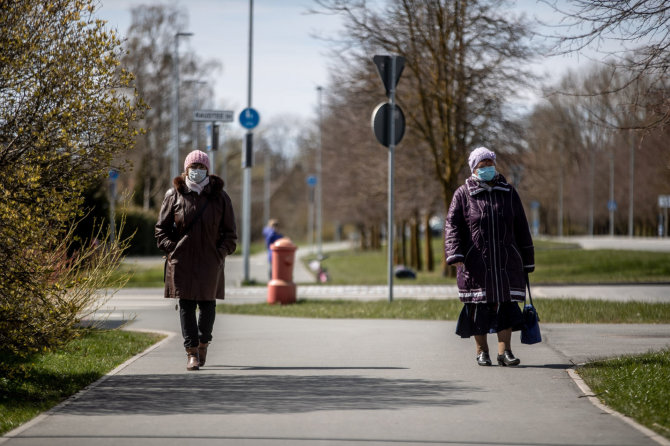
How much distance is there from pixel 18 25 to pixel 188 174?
232 cm

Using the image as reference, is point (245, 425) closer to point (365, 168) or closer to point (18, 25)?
point (18, 25)

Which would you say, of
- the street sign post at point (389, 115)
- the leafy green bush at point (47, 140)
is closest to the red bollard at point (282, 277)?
the street sign post at point (389, 115)

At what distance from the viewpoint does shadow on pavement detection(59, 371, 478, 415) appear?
6754 mm

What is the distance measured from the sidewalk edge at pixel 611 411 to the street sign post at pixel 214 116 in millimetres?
11157

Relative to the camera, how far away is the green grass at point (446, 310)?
518 inches

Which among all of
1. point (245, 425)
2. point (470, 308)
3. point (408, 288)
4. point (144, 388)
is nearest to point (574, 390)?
point (470, 308)

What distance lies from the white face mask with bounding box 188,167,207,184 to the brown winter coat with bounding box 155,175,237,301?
89 mm

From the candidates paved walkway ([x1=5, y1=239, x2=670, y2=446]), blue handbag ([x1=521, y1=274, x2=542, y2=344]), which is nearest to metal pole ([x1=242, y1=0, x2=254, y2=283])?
paved walkway ([x1=5, y1=239, x2=670, y2=446])

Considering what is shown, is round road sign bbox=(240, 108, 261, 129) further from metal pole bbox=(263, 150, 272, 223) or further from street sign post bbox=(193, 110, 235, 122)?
metal pole bbox=(263, 150, 272, 223)

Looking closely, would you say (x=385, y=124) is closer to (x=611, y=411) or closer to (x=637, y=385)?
(x=637, y=385)

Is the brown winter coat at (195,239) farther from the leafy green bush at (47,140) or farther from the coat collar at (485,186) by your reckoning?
the coat collar at (485,186)

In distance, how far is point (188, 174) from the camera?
8.77 meters

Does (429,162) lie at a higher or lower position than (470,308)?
higher

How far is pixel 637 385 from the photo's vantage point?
7344 mm
